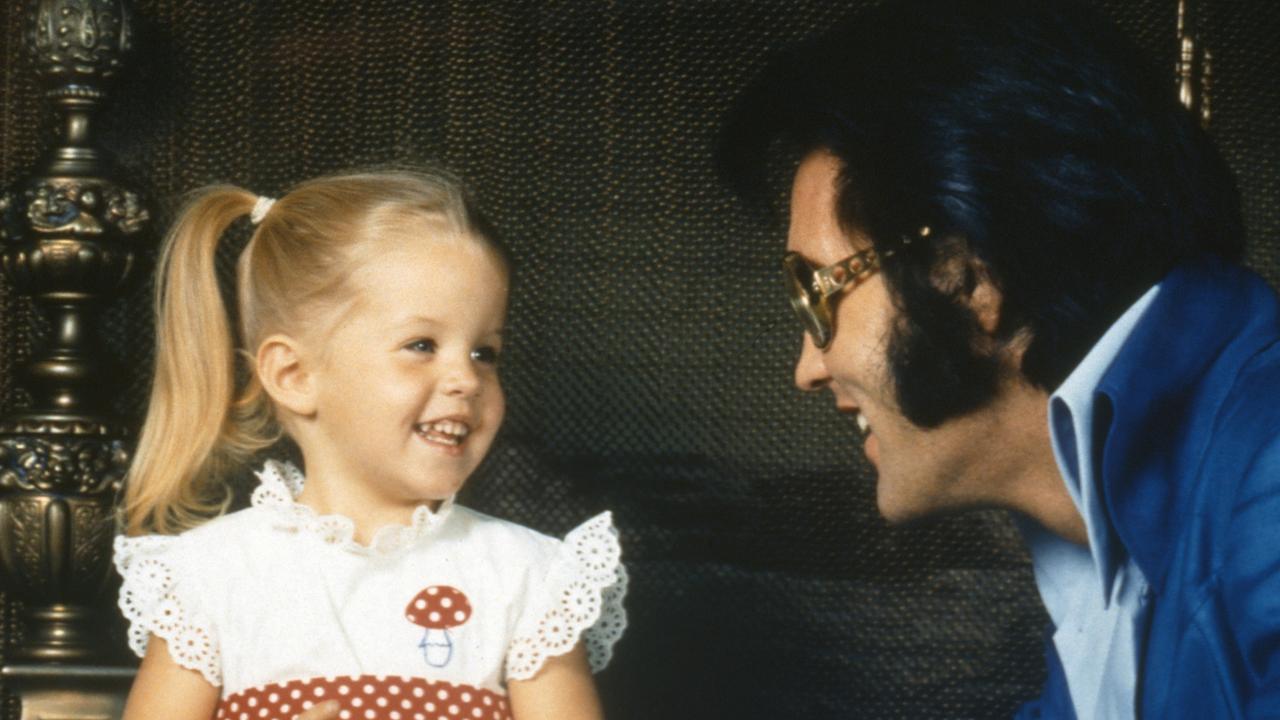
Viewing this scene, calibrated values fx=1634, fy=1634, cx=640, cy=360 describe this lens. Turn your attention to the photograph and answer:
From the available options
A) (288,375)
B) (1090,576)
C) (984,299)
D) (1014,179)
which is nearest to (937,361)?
(984,299)

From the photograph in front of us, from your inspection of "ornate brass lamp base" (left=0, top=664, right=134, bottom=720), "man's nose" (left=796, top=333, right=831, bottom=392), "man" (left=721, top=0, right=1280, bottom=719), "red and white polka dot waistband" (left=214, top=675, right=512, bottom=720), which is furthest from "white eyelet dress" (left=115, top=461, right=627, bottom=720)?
"man" (left=721, top=0, right=1280, bottom=719)

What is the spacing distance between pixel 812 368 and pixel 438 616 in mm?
447

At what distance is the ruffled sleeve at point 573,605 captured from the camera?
5.38 feet

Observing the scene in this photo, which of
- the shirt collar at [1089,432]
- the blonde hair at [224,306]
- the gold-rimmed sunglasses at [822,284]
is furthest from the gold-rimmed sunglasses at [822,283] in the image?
the blonde hair at [224,306]

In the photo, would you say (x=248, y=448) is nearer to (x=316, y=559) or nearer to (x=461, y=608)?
(x=316, y=559)

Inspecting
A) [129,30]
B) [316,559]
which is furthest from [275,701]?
[129,30]

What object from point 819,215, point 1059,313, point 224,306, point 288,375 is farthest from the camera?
point 224,306

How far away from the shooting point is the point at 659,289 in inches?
77.8

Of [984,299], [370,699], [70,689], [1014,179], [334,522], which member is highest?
[1014,179]

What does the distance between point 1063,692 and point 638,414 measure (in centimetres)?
60

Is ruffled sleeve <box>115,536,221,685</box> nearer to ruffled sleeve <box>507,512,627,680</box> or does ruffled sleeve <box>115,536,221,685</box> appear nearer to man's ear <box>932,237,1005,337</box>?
ruffled sleeve <box>507,512,627,680</box>

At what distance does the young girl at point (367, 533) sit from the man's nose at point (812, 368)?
0.26 meters

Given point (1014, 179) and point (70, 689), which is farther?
point (70, 689)

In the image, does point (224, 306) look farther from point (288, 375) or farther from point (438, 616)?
point (438, 616)
